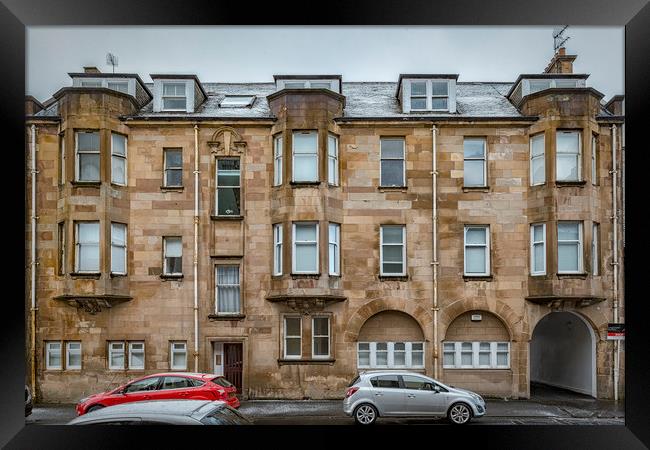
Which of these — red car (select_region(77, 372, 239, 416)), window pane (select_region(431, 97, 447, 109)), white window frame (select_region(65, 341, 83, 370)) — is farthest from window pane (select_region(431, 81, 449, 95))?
white window frame (select_region(65, 341, 83, 370))

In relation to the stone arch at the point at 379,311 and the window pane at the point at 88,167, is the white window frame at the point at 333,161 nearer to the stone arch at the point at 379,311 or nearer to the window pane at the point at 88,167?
the stone arch at the point at 379,311

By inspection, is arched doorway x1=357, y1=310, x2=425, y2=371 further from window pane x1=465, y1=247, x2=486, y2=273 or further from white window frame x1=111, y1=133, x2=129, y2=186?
white window frame x1=111, y1=133, x2=129, y2=186

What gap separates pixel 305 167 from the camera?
41.5 feet

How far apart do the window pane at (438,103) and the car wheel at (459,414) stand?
23.8 ft

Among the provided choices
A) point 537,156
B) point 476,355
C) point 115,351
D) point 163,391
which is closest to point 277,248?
point 163,391

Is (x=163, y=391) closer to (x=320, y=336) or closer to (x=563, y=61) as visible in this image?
(x=320, y=336)

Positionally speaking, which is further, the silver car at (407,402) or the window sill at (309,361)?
the window sill at (309,361)

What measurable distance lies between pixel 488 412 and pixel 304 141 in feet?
23.6

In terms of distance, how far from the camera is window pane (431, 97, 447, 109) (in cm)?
1348

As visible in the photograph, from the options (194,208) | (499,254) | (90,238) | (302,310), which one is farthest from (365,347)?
(90,238)

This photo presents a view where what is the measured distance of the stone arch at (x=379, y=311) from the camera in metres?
12.6

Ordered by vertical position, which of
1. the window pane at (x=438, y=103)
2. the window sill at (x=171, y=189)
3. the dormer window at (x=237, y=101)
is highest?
the dormer window at (x=237, y=101)

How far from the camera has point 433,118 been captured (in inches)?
508

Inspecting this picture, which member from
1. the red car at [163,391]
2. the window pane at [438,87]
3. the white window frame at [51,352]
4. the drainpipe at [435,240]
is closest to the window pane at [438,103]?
the window pane at [438,87]
